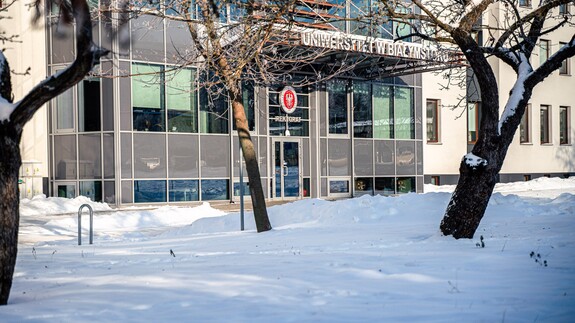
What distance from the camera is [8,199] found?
216 inches

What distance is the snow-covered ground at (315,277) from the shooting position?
4.96m

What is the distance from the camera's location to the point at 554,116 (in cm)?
3316

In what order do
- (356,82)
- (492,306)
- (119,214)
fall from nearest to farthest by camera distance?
(492,306) < (119,214) < (356,82)

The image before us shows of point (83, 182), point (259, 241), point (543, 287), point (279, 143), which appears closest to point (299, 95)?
point (279, 143)

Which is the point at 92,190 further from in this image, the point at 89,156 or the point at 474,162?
the point at 474,162

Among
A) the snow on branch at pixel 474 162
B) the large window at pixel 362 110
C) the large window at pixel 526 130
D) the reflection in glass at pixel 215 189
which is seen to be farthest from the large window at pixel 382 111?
the snow on branch at pixel 474 162

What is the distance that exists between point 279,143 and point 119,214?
766cm

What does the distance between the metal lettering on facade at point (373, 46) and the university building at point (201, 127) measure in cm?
5

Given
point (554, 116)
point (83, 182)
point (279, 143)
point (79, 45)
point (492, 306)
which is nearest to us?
point (492, 306)

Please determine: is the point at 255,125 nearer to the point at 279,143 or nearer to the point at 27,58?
the point at 279,143

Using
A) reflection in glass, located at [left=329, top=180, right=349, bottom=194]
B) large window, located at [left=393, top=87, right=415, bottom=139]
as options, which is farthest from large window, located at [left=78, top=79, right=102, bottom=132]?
large window, located at [left=393, top=87, right=415, bottom=139]

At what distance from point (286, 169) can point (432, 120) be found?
9.04m

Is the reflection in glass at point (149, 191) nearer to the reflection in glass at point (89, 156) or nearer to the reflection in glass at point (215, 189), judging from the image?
the reflection in glass at point (89, 156)

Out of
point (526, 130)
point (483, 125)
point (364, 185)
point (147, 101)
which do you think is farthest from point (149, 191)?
point (526, 130)
